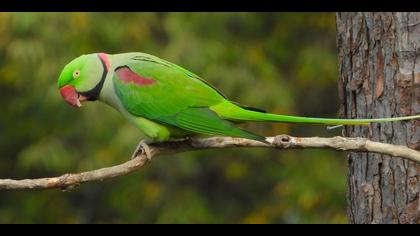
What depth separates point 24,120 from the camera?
834 centimetres

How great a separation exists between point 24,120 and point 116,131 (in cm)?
148

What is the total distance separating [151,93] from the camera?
3.09 meters

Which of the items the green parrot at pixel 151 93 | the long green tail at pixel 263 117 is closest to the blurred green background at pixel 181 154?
the green parrot at pixel 151 93

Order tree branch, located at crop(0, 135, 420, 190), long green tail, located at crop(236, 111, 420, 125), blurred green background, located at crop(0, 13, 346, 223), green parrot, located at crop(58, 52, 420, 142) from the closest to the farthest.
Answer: long green tail, located at crop(236, 111, 420, 125)
tree branch, located at crop(0, 135, 420, 190)
green parrot, located at crop(58, 52, 420, 142)
blurred green background, located at crop(0, 13, 346, 223)

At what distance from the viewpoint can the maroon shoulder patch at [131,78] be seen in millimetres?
3092

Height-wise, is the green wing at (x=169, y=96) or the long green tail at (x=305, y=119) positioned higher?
the green wing at (x=169, y=96)

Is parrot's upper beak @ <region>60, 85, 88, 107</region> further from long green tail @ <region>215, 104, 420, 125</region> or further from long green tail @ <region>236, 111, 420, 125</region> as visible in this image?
long green tail @ <region>236, 111, 420, 125</region>

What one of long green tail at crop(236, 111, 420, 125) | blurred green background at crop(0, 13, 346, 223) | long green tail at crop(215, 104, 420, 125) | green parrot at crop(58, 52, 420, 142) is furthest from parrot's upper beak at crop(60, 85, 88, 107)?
blurred green background at crop(0, 13, 346, 223)

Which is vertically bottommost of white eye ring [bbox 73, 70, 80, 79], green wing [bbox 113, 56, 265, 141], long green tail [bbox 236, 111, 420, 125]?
long green tail [bbox 236, 111, 420, 125]

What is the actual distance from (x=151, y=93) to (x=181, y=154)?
14.5 ft

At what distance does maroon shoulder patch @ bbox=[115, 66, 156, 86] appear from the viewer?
122 inches

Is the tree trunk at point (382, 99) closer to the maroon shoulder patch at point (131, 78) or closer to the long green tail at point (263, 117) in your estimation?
the long green tail at point (263, 117)

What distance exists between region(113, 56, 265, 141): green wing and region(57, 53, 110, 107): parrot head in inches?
2.4

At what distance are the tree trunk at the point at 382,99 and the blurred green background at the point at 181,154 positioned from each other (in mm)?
3708
